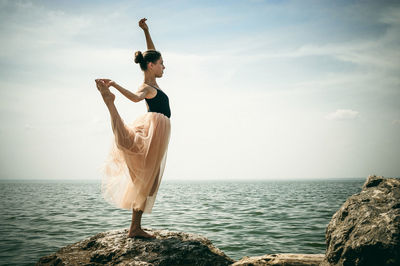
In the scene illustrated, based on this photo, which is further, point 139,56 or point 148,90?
point 139,56

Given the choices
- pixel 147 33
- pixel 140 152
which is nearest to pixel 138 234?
pixel 140 152

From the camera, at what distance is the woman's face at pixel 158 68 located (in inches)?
185

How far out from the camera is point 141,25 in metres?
5.02

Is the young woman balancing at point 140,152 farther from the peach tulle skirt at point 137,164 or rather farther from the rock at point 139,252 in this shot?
the rock at point 139,252

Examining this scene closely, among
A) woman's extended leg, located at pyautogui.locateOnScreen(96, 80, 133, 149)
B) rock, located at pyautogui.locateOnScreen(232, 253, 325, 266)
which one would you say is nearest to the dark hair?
woman's extended leg, located at pyautogui.locateOnScreen(96, 80, 133, 149)

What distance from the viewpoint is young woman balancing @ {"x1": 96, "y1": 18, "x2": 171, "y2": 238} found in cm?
417

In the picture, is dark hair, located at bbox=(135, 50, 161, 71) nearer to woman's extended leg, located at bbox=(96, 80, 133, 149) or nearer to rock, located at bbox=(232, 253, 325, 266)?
woman's extended leg, located at bbox=(96, 80, 133, 149)

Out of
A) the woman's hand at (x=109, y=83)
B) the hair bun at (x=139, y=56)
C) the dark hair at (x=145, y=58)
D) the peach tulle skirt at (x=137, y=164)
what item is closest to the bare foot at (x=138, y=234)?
the peach tulle skirt at (x=137, y=164)

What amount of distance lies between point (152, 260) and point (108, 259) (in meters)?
0.70

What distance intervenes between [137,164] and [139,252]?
1350 millimetres

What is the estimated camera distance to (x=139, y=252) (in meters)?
4.01

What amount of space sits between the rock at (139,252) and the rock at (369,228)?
176 cm

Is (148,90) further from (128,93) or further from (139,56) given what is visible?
(139,56)

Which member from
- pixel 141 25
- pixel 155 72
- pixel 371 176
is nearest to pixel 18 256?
pixel 155 72
